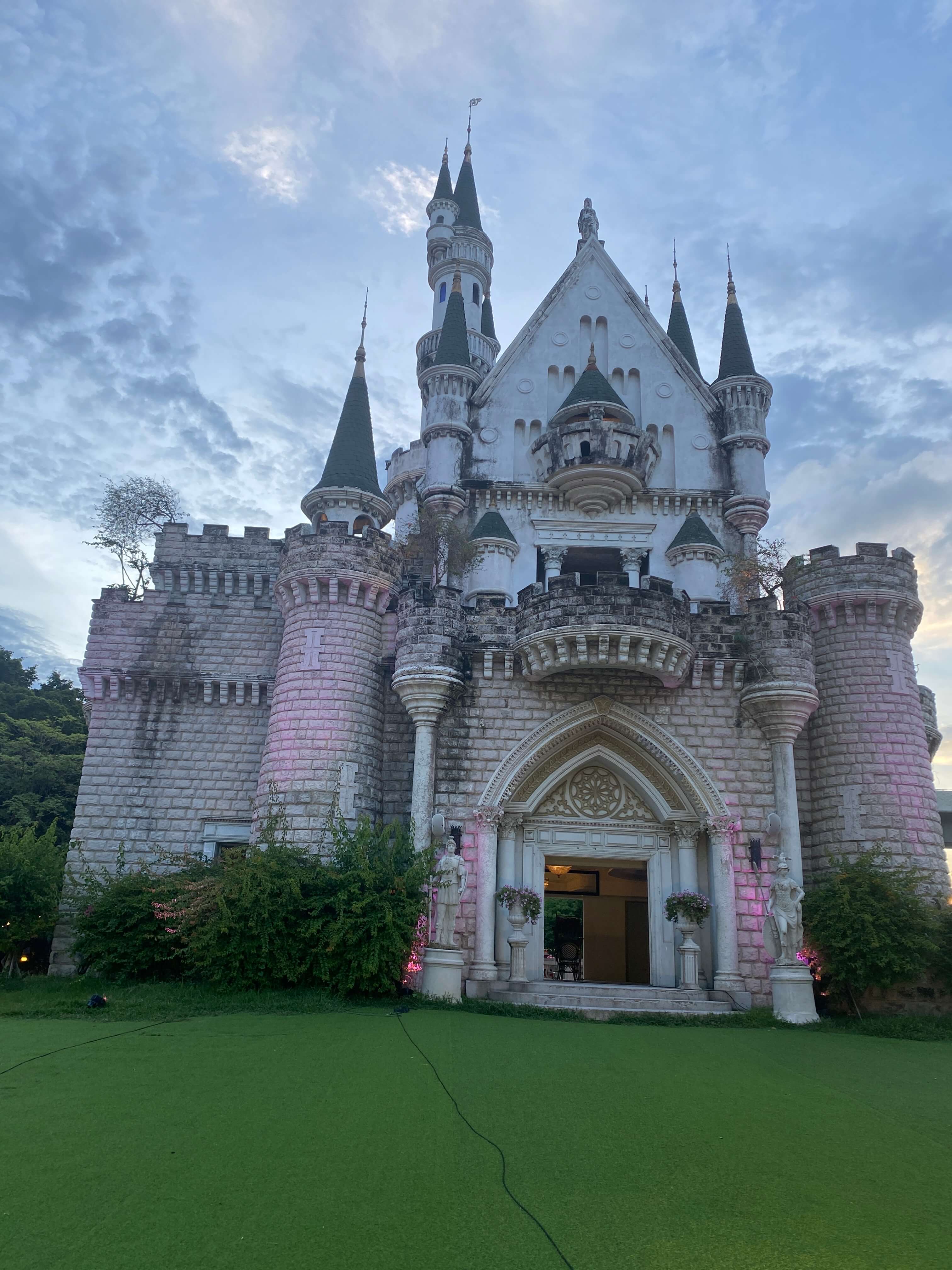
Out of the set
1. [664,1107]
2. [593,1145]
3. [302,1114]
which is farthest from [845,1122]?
[302,1114]

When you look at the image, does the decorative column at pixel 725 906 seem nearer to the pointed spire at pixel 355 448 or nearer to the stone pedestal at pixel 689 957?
the stone pedestal at pixel 689 957

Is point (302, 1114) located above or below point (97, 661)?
below

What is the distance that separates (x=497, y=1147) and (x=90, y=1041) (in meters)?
6.29

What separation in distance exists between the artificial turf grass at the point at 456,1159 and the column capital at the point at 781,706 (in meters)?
7.95

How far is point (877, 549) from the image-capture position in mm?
19062

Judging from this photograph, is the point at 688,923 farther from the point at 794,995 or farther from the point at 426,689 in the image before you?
the point at 426,689

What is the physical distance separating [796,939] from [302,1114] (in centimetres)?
1125

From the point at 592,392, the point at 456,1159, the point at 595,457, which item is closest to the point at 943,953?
the point at 595,457

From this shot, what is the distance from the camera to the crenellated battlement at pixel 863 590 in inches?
741

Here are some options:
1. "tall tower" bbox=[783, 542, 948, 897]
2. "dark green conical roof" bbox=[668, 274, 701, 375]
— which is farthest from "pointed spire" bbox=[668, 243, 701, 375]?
"tall tower" bbox=[783, 542, 948, 897]

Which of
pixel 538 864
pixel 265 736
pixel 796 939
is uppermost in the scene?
pixel 265 736

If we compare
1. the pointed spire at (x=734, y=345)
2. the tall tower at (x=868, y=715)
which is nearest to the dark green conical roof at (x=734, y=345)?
the pointed spire at (x=734, y=345)

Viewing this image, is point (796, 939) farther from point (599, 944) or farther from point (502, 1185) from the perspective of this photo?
point (502, 1185)

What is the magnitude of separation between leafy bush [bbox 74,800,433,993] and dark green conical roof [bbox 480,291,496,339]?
23.9 metres
